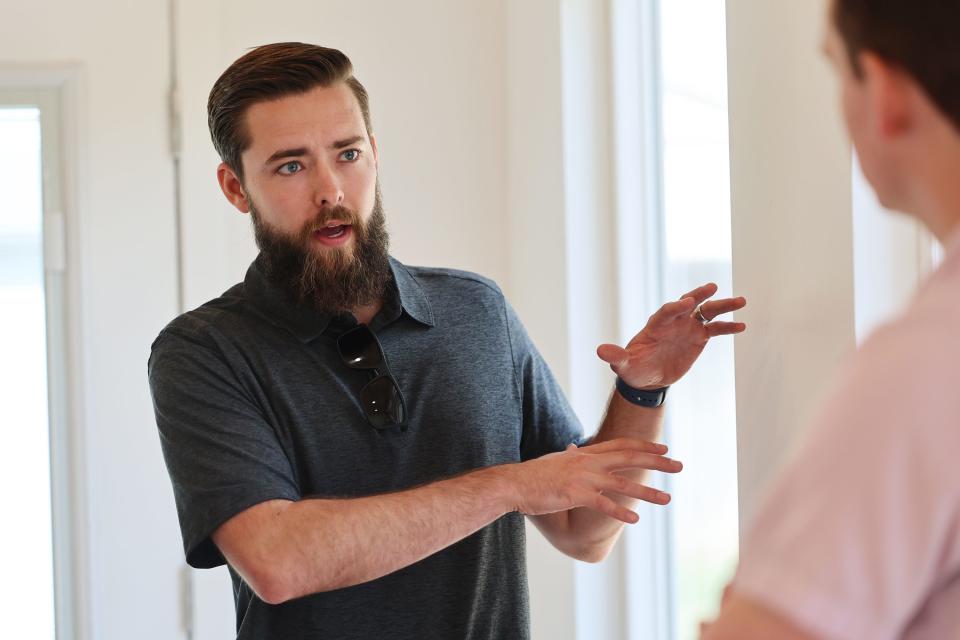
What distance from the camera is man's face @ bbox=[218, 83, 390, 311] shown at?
1590mm

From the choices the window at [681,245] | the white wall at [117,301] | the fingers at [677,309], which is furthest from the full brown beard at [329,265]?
the white wall at [117,301]

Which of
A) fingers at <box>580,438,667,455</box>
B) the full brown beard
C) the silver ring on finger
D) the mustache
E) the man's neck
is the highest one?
the mustache

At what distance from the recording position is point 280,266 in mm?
1598

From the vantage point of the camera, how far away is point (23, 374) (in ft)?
7.89

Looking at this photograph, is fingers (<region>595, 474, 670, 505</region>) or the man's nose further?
the man's nose

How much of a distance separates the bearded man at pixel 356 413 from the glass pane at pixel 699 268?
377 mm

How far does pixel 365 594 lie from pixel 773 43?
0.89m

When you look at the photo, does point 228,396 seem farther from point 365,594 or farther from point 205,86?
point 205,86

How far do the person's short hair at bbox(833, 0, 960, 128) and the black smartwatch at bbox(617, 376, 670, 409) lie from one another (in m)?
0.92

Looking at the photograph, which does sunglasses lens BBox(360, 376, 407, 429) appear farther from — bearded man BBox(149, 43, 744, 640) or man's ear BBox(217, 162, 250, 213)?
man's ear BBox(217, 162, 250, 213)

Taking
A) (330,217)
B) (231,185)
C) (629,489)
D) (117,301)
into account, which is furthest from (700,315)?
(117,301)

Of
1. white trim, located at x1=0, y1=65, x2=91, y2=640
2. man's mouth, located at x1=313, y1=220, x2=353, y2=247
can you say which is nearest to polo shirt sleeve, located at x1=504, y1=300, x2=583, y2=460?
man's mouth, located at x1=313, y1=220, x2=353, y2=247

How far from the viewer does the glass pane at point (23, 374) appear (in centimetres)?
239

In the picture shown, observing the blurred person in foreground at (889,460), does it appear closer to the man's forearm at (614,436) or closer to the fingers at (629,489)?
the fingers at (629,489)
